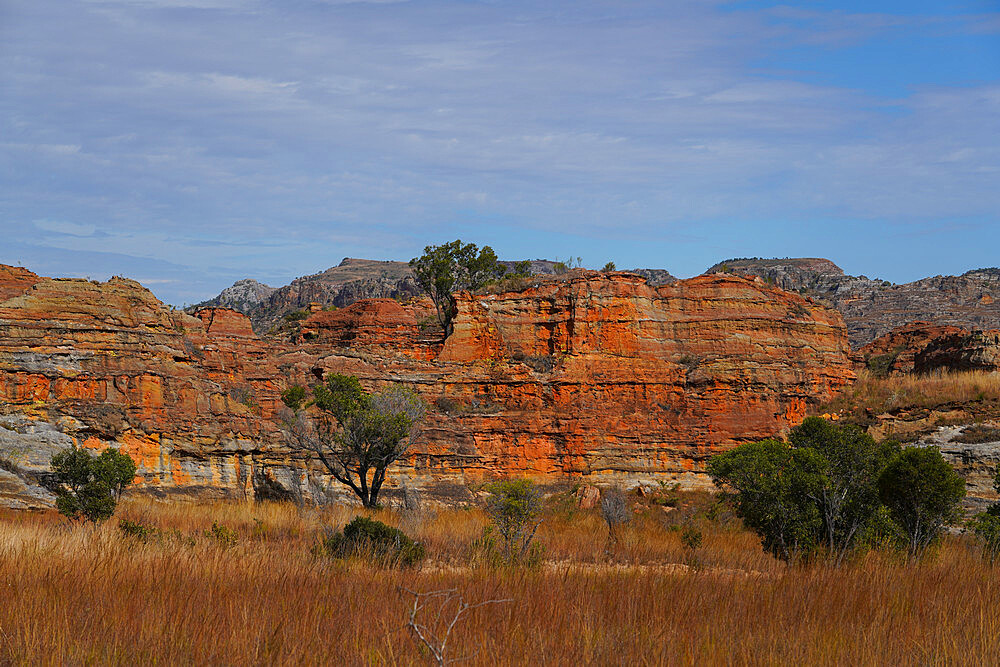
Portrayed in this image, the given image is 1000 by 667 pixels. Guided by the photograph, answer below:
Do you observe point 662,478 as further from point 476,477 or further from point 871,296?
point 871,296

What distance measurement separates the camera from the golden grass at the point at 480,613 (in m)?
4.21

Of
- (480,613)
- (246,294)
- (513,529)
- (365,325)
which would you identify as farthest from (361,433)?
(246,294)

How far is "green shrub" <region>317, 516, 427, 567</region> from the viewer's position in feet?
26.3

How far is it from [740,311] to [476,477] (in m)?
18.9

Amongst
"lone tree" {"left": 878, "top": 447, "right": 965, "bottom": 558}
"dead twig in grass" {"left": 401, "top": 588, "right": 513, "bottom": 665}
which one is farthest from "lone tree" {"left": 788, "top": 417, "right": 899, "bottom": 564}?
"dead twig in grass" {"left": 401, "top": 588, "right": 513, "bottom": 665}

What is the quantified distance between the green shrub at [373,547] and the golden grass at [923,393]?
30.4 metres

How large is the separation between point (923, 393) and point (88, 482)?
35915 mm

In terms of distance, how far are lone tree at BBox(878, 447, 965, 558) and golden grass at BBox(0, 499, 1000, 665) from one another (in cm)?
459

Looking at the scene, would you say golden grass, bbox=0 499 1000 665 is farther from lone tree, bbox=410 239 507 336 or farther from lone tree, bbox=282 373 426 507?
lone tree, bbox=410 239 507 336

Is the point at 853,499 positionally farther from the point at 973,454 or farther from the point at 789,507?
the point at 973,454

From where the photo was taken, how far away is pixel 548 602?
17.4 feet

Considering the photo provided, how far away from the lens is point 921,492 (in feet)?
37.4

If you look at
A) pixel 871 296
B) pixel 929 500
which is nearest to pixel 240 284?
pixel 871 296

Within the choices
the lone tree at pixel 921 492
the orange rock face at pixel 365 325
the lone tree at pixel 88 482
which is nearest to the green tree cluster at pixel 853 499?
the lone tree at pixel 921 492
